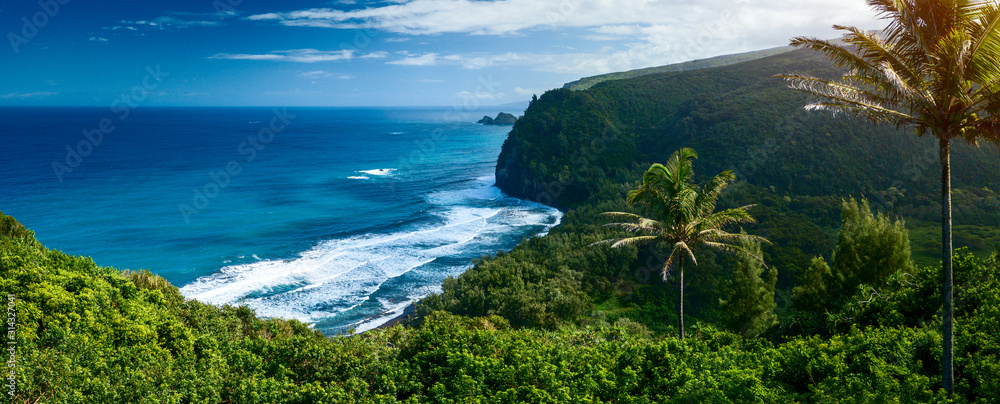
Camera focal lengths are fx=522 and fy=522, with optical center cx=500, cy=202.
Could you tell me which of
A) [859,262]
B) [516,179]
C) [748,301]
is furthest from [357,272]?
[516,179]

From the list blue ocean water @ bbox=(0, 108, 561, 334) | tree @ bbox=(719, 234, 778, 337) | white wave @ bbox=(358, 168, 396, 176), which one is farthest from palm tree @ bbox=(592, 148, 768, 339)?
white wave @ bbox=(358, 168, 396, 176)

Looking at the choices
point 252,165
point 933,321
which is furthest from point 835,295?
point 252,165

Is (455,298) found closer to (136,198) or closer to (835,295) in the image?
(835,295)

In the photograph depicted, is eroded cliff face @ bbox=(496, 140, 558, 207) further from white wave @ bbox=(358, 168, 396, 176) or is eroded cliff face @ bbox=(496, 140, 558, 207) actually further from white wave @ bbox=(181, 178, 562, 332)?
white wave @ bbox=(358, 168, 396, 176)

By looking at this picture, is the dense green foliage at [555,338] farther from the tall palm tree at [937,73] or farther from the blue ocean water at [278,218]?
the blue ocean water at [278,218]

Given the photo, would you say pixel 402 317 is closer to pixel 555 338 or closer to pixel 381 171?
pixel 555 338
